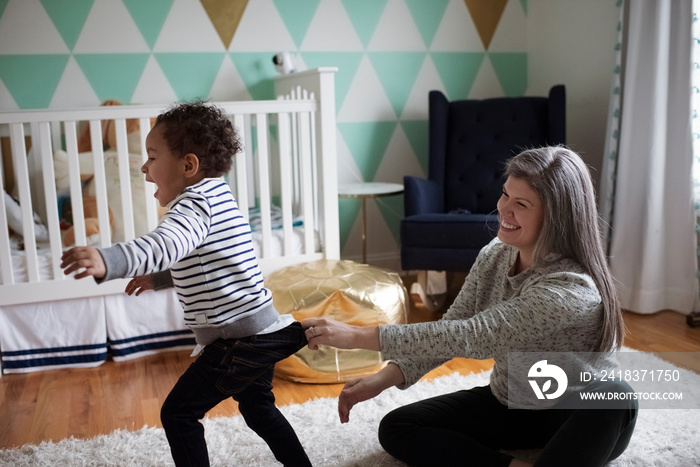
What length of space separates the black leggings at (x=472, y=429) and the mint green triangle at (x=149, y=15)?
2198mm

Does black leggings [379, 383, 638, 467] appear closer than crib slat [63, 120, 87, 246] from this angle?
Yes

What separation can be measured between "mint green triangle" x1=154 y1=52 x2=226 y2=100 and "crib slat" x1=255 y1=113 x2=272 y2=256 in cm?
79

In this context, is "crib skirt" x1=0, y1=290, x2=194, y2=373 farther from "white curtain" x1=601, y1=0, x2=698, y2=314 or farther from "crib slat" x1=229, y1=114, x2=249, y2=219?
"white curtain" x1=601, y1=0, x2=698, y2=314

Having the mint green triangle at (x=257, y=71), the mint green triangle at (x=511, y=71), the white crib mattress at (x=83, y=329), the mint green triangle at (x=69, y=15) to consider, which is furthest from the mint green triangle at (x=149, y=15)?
the mint green triangle at (x=511, y=71)

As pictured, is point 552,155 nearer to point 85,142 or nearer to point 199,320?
point 199,320

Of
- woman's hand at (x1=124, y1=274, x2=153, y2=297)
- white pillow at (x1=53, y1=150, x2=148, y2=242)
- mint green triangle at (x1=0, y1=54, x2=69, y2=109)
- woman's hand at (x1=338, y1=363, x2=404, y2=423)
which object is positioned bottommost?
woman's hand at (x1=338, y1=363, x2=404, y2=423)

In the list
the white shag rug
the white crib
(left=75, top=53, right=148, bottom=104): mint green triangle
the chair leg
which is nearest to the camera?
the white shag rug

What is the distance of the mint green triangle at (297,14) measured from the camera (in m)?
3.22

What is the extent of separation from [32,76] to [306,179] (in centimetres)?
132

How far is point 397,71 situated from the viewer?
347 cm

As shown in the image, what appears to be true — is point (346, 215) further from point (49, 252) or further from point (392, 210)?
point (49, 252)

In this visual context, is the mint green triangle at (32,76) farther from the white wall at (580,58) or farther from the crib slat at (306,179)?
the white wall at (580,58)

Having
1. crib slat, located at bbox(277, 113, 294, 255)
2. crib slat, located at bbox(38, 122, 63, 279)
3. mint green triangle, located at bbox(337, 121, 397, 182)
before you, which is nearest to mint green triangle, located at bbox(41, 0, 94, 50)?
crib slat, located at bbox(38, 122, 63, 279)

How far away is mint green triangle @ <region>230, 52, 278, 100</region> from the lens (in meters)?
3.20
